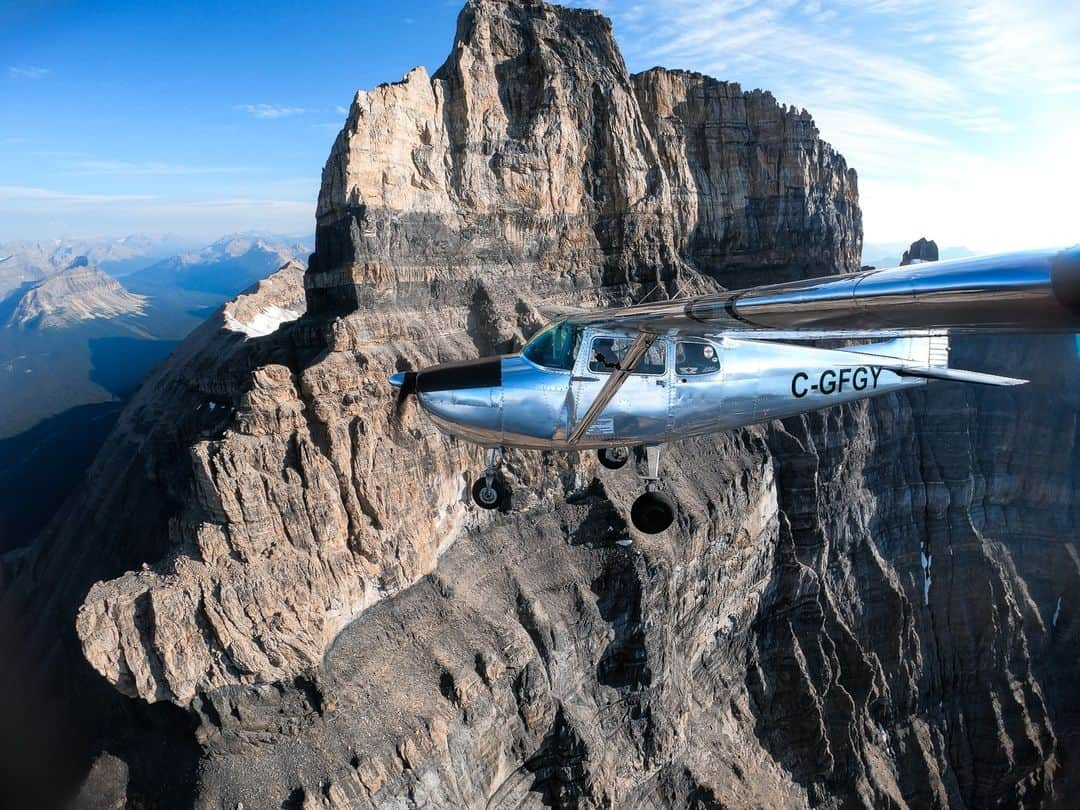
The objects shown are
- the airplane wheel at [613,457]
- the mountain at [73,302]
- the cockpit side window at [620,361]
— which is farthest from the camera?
the mountain at [73,302]

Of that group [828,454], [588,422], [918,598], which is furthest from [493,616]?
[918,598]

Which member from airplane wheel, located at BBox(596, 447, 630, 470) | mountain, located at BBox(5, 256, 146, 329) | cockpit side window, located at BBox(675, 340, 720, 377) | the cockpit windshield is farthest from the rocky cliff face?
mountain, located at BBox(5, 256, 146, 329)

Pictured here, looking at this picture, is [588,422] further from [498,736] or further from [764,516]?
[764,516]

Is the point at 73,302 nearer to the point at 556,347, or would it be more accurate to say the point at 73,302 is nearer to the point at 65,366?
the point at 65,366

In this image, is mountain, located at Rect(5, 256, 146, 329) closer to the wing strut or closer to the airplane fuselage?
the airplane fuselage

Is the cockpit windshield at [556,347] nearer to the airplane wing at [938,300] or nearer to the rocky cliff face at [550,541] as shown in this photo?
the airplane wing at [938,300]

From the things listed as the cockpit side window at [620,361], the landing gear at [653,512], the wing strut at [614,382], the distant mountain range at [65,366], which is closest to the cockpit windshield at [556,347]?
the cockpit side window at [620,361]

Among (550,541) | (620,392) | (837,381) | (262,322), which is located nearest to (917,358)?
(837,381)
